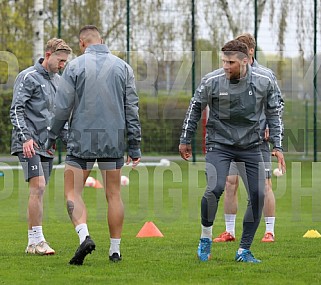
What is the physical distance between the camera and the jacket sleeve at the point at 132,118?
738 centimetres

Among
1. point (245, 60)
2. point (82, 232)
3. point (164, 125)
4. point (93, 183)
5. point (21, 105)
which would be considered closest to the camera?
point (82, 232)

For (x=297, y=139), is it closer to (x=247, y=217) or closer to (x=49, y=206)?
(x=49, y=206)

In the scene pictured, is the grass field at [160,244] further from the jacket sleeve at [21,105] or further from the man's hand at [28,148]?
the jacket sleeve at [21,105]

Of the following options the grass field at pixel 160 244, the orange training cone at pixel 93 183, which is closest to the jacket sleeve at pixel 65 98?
the grass field at pixel 160 244

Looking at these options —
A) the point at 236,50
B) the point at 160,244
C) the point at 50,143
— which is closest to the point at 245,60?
the point at 236,50

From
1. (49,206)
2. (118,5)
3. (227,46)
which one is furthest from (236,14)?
(227,46)

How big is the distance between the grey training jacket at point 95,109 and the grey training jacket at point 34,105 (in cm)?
78

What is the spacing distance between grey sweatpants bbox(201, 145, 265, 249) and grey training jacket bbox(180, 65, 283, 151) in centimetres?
8

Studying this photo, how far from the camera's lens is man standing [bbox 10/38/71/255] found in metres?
8.07

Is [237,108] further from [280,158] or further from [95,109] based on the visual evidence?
[95,109]

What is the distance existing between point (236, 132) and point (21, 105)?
195 cm

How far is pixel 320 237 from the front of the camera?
30.5ft

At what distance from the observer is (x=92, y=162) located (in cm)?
740

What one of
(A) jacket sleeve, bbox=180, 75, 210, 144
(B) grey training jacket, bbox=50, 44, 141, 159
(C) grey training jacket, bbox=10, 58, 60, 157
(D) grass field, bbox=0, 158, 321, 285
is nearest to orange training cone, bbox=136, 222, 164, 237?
(D) grass field, bbox=0, 158, 321, 285
